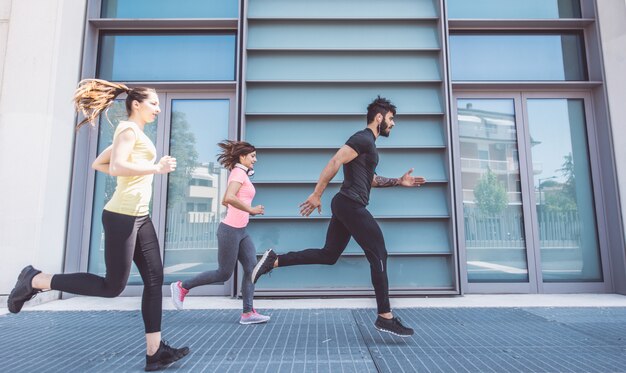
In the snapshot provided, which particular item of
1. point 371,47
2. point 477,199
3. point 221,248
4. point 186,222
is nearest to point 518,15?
point 371,47

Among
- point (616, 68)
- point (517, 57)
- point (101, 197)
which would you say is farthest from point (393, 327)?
point (616, 68)

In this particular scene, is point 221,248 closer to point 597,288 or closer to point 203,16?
point 203,16

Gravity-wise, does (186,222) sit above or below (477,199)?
below

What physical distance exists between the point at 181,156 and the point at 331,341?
3423 mm

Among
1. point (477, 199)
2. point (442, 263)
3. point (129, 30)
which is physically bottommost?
point (442, 263)

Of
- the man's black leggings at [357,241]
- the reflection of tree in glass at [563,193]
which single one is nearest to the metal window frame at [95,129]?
the man's black leggings at [357,241]

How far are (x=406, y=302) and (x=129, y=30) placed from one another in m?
5.47

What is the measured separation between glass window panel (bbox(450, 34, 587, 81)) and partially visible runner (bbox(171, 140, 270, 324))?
3577 millimetres

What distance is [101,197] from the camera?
15.7ft

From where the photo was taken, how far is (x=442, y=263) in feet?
14.6

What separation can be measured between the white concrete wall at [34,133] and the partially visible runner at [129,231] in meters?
2.31

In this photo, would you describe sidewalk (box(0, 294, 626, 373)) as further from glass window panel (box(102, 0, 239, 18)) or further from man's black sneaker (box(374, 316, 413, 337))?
glass window panel (box(102, 0, 239, 18))

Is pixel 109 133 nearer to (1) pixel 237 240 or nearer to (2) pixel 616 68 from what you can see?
(1) pixel 237 240

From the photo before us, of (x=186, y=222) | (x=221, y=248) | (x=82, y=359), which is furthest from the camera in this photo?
(x=186, y=222)
